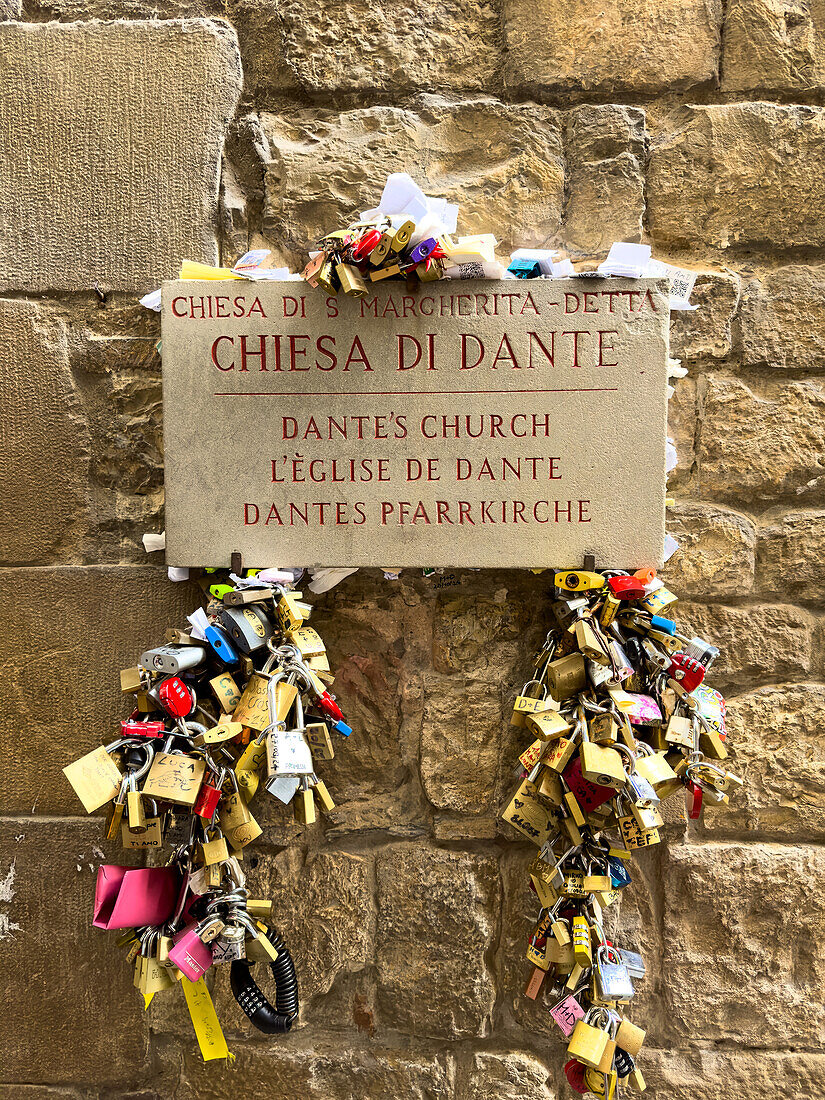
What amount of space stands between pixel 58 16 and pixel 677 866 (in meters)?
2.08

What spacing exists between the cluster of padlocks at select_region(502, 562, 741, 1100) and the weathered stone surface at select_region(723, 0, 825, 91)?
1.01 metres

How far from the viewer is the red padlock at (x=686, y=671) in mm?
1309

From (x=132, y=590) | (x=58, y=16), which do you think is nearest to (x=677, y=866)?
(x=132, y=590)

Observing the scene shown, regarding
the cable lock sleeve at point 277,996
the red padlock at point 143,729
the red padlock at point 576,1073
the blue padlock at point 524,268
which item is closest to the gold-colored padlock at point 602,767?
the red padlock at point 576,1073

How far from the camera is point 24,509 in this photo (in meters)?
1.45

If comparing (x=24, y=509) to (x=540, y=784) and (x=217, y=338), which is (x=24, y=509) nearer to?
(x=217, y=338)

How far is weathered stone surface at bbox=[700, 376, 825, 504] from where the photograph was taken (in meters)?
1.44

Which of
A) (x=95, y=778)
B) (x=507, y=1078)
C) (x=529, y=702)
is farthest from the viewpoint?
(x=507, y=1078)

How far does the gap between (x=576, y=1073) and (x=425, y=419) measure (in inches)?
46.5

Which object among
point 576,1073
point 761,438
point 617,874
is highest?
point 761,438

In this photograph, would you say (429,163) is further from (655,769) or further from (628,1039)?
(628,1039)

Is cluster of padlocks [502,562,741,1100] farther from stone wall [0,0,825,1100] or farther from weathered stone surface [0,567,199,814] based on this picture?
weathered stone surface [0,567,199,814]

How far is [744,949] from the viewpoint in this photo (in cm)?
142

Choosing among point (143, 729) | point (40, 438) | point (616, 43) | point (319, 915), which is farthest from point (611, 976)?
point (616, 43)
